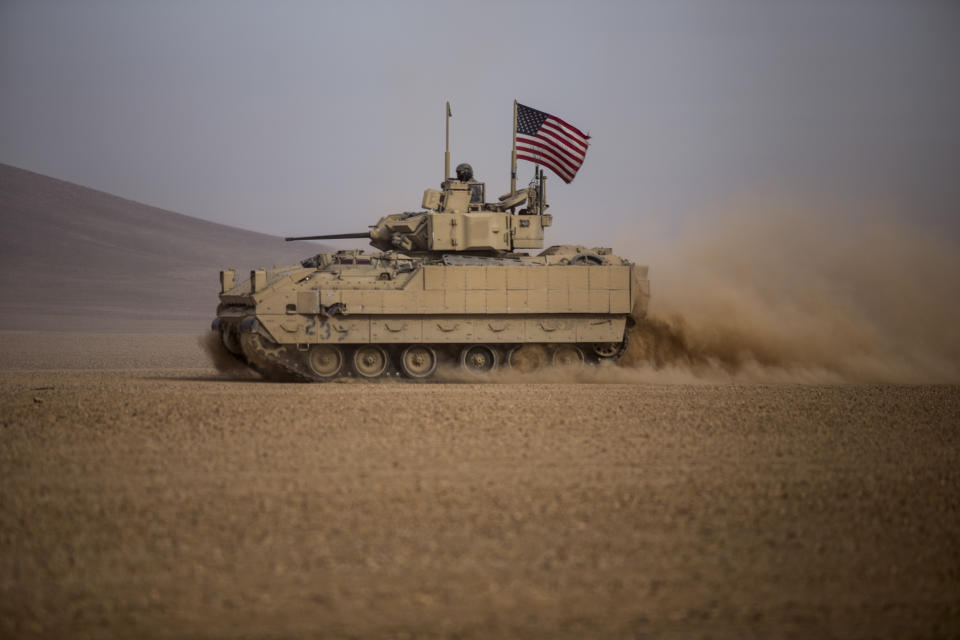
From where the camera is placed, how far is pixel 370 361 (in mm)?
20406

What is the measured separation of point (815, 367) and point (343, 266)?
11047 millimetres

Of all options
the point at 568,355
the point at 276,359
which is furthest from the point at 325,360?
the point at 568,355

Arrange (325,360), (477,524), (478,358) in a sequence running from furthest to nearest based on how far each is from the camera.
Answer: (478,358), (325,360), (477,524)

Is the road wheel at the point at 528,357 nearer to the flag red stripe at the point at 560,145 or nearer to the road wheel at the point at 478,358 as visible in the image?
the road wheel at the point at 478,358

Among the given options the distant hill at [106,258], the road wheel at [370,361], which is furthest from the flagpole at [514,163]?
the distant hill at [106,258]

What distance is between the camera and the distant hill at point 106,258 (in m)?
69.2

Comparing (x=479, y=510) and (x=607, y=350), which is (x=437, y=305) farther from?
(x=479, y=510)

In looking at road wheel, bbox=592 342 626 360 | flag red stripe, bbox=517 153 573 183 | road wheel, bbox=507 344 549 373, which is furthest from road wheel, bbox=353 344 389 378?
flag red stripe, bbox=517 153 573 183

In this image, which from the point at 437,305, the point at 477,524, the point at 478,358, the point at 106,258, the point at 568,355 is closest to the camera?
the point at 477,524

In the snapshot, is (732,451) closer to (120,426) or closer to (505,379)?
(120,426)

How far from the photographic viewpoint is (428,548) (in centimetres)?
693

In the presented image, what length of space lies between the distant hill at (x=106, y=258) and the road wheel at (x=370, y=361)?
45071mm

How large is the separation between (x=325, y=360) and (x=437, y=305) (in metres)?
2.67

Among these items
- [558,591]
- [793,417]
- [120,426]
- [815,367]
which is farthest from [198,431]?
[815,367]
